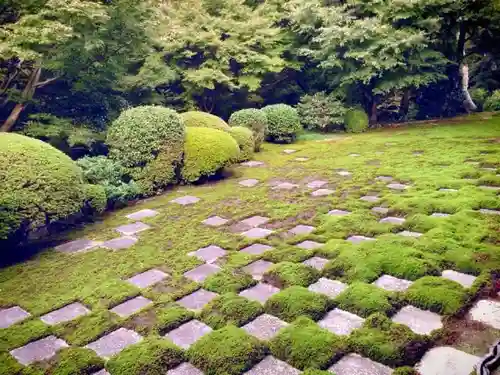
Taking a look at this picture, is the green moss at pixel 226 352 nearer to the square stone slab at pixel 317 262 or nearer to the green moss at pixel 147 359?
the green moss at pixel 147 359

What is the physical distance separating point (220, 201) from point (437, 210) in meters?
2.79

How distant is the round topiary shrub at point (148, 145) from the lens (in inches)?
244

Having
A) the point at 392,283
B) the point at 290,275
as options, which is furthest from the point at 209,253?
the point at 392,283

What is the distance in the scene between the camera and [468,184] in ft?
17.7

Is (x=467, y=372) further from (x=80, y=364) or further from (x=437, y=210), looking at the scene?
(x=437, y=210)

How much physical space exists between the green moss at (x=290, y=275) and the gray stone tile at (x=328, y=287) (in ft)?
0.17

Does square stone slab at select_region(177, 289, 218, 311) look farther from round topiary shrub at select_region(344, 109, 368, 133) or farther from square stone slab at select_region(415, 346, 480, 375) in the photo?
round topiary shrub at select_region(344, 109, 368, 133)

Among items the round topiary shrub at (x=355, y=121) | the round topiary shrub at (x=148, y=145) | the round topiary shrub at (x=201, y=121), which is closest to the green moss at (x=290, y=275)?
the round topiary shrub at (x=148, y=145)

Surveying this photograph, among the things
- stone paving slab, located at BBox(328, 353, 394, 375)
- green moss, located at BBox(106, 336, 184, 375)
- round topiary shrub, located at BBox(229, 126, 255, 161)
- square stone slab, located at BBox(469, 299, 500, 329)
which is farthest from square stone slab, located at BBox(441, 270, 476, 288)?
round topiary shrub, located at BBox(229, 126, 255, 161)

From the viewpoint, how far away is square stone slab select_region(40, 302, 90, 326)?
299 cm

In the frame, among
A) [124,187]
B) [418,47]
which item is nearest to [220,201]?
[124,187]

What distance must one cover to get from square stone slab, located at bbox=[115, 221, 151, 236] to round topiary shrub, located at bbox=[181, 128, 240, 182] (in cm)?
180

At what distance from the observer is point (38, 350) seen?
8.70ft

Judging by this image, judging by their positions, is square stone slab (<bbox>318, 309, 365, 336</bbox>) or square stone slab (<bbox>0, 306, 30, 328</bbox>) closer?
square stone slab (<bbox>318, 309, 365, 336</bbox>)
